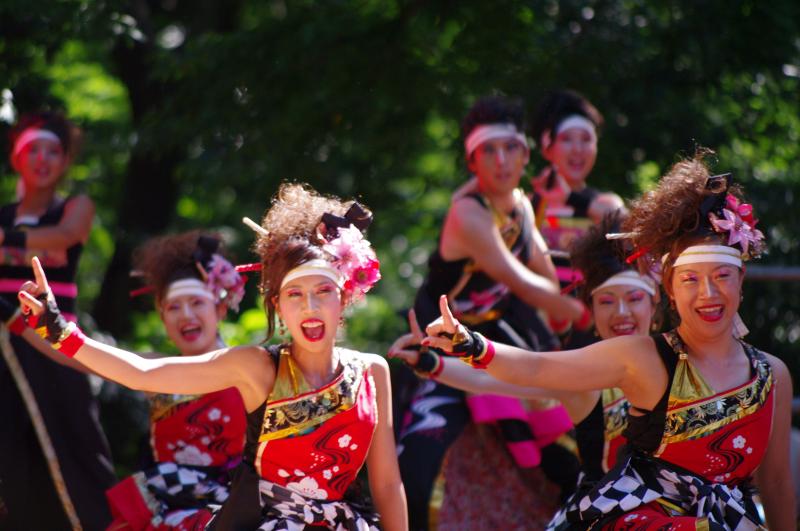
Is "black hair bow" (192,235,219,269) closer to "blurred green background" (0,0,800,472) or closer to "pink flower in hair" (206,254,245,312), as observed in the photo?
"pink flower in hair" (206,254,245,312)

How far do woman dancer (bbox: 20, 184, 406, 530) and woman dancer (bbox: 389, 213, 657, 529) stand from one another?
1.47 feet

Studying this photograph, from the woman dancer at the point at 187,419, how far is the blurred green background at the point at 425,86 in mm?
1659

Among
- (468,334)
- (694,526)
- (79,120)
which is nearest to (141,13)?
(79,120)

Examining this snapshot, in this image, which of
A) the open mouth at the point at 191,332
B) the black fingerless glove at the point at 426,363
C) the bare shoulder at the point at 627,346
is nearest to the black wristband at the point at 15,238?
the open mouth at the point at 191,332

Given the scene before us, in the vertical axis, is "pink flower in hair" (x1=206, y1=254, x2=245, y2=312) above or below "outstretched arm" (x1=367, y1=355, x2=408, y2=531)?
above

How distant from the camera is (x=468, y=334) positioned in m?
3.67

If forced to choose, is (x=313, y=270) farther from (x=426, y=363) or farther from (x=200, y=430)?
(x=200, y=430)

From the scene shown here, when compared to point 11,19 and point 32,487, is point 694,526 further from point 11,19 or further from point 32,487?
point 11,19

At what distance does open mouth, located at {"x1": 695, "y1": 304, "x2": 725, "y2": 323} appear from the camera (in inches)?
153

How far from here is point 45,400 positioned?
5500 millimetres

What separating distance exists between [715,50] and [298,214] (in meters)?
3.73

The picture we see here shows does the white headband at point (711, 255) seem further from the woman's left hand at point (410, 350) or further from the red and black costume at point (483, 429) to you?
the red and black costume at point (483, 429)

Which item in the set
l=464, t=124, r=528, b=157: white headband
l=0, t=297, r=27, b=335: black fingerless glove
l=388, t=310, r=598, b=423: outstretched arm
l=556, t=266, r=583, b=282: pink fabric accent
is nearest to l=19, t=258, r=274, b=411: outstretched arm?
l=388, t=310, r=598, b=423: outstretched arm

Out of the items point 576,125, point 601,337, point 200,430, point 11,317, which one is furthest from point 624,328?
point 11,317
